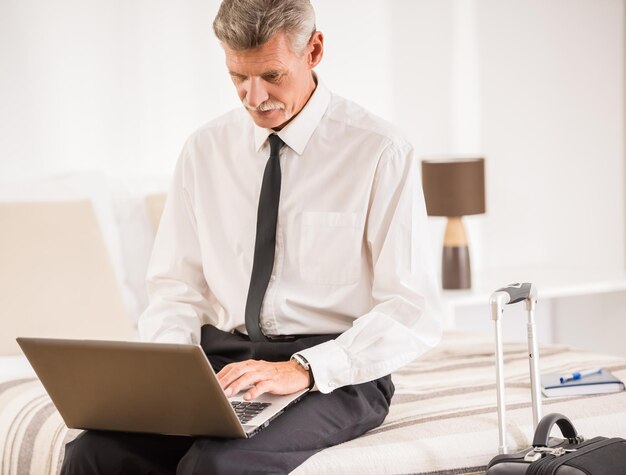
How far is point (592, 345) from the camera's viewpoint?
435 centimetres

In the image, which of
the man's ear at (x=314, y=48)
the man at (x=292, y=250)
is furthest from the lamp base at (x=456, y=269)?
the man's ear at (x=314, y=48)

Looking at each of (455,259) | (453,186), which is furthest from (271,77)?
(455,259)

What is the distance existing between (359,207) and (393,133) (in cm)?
17

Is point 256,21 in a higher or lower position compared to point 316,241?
higher

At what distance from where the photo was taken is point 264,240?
2051 mm

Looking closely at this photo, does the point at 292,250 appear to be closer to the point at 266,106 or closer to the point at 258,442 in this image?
the point at 266,106

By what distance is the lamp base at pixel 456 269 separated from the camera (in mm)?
3721

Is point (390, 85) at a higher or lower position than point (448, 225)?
higher

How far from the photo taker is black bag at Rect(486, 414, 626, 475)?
1665 mm

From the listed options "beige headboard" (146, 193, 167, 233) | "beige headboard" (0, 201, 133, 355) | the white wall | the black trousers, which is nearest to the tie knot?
the black trousers

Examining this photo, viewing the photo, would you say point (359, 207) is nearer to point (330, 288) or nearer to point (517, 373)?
point (330, 288)

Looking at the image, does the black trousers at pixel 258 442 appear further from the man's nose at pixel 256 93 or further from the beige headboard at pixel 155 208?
the beige headboard at pixel 155 208

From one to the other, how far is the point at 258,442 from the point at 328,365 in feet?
0.73

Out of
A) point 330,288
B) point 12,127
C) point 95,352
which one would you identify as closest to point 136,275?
point 12,127
